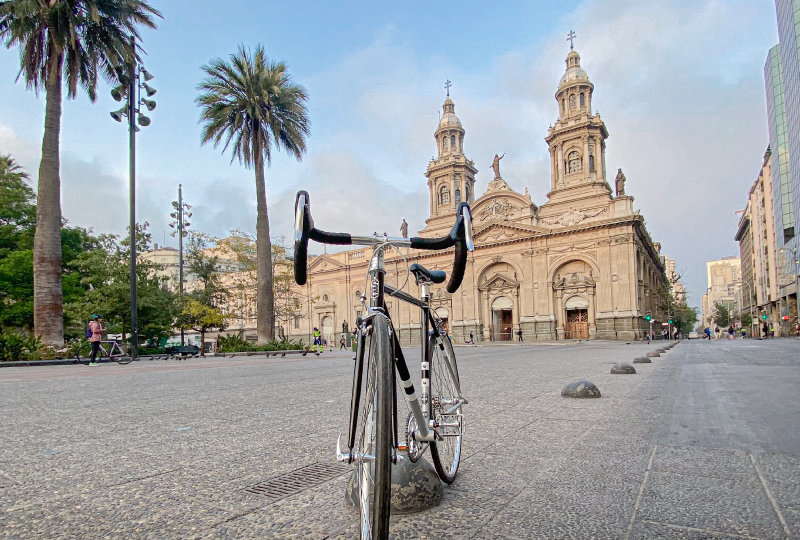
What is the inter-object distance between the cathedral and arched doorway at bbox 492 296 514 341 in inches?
4.0

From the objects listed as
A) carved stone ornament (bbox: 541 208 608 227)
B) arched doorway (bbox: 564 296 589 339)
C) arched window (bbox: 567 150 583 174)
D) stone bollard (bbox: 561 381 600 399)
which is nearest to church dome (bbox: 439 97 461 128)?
arched window (bbox: 567 150 583 174)

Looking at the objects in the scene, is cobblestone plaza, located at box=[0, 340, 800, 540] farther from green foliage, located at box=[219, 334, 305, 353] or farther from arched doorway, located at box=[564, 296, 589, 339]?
arched doorway, located at box=[564, 296, 589, 339]

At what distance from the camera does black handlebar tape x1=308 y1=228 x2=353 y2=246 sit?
2073 mm

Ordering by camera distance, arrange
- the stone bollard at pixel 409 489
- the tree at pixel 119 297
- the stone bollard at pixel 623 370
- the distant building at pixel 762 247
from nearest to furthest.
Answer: the stone bollard at pixel 409 489 → the stone bollard at pixel 623 370 → the tree at pixel 119 297 → the distant building at pixel 762 247

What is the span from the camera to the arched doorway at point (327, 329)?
6280 cm

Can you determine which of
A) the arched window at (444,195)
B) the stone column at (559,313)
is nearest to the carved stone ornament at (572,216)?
the stone column at (559,313)

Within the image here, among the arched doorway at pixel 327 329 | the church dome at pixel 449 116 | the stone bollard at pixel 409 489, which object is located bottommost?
the arched doorway at pixel 327 329

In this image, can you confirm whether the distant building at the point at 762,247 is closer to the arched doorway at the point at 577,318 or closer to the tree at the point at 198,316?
the arched doorway at the point at 577,318

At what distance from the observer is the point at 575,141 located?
1988 inches

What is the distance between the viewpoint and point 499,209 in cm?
5300

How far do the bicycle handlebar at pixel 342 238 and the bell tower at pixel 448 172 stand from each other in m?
55.9

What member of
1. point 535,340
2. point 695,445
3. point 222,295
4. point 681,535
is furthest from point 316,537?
point 535,340

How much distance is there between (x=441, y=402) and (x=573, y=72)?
2201 inches

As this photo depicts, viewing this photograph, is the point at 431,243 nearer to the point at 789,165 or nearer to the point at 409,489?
the point at 409,489
